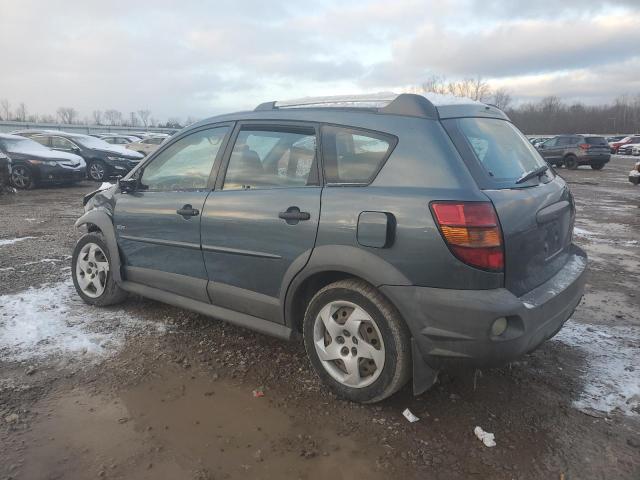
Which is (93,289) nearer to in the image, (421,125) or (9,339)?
(9,339)

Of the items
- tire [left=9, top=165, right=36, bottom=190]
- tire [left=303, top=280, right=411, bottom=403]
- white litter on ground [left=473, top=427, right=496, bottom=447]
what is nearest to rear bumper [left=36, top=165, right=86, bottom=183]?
tire [left=9, top=165, right=36, bottom=190]

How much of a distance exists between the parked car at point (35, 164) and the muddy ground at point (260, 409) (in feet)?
35.5

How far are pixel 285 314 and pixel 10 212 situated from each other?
357 inches

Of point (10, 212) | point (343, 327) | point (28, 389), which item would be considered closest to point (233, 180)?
point (343, 327)

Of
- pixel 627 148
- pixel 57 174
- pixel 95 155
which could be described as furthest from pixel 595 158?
pixel 57 174

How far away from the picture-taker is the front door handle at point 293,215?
9.42ft

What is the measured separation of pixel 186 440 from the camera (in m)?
2.55

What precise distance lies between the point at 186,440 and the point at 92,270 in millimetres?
2352

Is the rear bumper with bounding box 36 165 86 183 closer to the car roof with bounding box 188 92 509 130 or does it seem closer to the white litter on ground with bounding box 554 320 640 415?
the car roof with bounding box 188 92 509 130

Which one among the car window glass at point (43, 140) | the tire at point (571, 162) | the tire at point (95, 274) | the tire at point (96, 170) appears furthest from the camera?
the tire at point (571, 162)

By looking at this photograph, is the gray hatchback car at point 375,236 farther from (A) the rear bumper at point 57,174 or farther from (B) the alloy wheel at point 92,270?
(A) the rear bumper at point 57,174

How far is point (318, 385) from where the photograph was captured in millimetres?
3078

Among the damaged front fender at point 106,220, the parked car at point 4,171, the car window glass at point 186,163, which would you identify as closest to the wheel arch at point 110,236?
the damaged front fender at point 106,220

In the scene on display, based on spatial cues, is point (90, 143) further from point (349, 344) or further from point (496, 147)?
point (496, 147)
